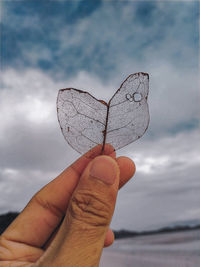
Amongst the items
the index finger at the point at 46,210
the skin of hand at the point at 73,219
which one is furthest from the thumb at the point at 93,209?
the index finger at the point at 46,210

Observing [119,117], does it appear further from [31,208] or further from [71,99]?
[31,208]

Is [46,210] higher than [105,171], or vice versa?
[105,171]

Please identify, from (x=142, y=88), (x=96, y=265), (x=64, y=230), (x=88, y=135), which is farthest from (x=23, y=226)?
(x=142, y=88)

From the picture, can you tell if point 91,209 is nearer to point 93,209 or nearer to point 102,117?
point 93,209

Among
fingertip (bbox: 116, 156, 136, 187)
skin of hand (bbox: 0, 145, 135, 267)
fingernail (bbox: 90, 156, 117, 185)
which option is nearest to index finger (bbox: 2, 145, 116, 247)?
skin of hand (bbox: 0, 145, 135, 267)

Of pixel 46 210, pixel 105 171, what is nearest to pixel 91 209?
pixel 105 171

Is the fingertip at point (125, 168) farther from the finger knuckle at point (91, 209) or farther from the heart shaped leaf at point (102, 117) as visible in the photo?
the finger knuckle at point (91, 209)

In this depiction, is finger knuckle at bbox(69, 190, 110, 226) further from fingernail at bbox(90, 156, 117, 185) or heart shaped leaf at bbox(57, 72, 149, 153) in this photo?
heart shaped leaf at bbox(57, 72, 149, 153)

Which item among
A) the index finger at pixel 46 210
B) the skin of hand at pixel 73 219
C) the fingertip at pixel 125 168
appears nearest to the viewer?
the skin of hand at pixel 73 219
